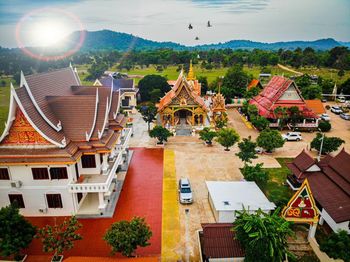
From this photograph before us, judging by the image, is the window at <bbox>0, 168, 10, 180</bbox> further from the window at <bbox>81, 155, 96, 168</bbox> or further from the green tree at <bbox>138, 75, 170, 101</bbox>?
the green tree at <bbox>138, 75, 170, 101</bbox>

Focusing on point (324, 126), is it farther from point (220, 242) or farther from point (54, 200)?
point (54, 200)

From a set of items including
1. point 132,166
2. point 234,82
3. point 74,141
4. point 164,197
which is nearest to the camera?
point 74,141

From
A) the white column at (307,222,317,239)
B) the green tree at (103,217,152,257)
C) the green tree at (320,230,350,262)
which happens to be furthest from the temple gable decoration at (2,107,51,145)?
the green tree at (320,230,350,262)

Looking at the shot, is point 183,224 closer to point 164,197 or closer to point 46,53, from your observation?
point 164,197

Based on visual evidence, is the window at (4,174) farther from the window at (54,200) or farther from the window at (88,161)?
the window at (88,161)

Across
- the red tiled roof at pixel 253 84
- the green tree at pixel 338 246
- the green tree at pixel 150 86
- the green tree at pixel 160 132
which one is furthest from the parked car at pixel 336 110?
the green tree at pixel 338 246

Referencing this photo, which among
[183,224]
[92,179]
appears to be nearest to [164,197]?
[183,224]
